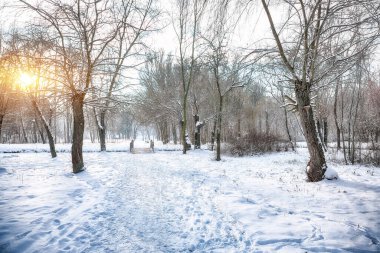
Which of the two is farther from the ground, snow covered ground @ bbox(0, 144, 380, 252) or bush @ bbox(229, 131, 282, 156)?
bush @ bbox(229, 131, 282, 156)

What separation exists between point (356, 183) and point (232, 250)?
561 centimetres

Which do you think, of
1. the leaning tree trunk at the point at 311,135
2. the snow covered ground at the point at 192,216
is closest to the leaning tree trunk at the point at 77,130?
the snow covered ground at the point at 192,216

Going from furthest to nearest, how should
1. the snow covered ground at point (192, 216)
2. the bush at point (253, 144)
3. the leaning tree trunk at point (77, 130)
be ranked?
the bush at point (253, 144) < the leaning tree trunk at point (77, 130) < the snow covered ground at point (192, 216)

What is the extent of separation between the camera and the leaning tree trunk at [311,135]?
24.9ft

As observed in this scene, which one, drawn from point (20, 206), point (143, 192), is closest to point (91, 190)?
point (143, 192)

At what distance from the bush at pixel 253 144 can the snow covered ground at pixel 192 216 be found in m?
10.8

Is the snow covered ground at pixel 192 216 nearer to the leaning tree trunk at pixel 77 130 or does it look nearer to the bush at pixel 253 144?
the leaning tree trunk at pixel 77 130

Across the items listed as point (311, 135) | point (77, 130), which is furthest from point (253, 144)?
point (77, 130)

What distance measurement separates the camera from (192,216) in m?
5.25

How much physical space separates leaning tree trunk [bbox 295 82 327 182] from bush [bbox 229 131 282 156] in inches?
439

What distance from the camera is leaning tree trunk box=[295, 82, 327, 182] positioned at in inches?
299

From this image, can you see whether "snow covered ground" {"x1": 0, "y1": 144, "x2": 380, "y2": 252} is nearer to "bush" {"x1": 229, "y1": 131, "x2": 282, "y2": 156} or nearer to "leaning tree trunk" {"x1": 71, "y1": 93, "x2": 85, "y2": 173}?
"leaning tree trunk" {"x1": 71, "y1": 93, "x2": 85, "y2": 173}

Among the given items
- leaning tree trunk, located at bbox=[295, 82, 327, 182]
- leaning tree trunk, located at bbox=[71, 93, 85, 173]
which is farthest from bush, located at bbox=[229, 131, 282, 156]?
leaning tree trunk, located at bbox=[71, 93, 85, 173]

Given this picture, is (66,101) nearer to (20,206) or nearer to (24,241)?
(20,206)
